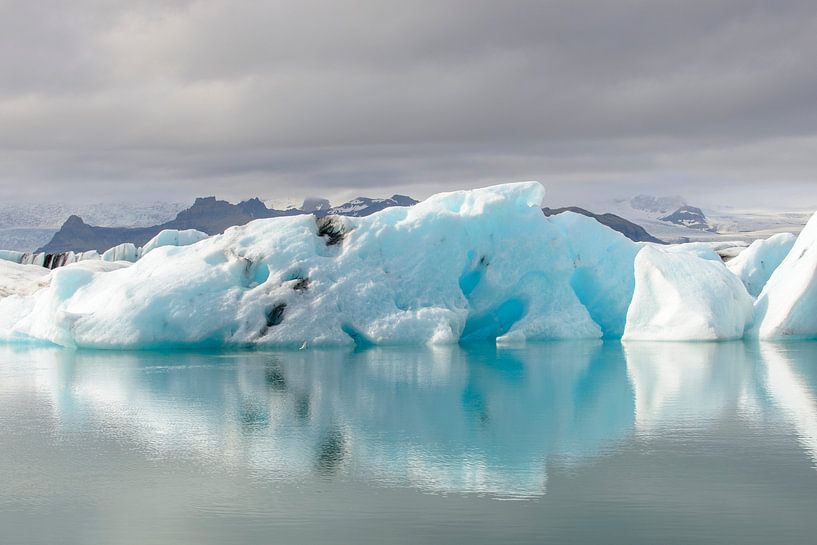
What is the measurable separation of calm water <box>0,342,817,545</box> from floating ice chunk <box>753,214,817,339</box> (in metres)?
9.29

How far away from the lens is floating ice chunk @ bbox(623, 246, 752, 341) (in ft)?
89.2

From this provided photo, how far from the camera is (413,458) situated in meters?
10.2

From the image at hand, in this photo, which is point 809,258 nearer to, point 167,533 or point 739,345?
point 739,345

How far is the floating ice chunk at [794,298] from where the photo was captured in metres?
27.0

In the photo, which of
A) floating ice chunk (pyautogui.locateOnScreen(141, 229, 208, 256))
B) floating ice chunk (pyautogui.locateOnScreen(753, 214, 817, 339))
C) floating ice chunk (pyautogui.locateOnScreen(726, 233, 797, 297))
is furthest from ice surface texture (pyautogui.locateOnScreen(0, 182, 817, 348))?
floating ice chunk (pyautogui.locateOnScreen(141, 229, 208, 256))

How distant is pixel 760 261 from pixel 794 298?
35.7 feet

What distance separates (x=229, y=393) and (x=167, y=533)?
8.58m

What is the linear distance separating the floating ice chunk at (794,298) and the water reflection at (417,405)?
3529 mm

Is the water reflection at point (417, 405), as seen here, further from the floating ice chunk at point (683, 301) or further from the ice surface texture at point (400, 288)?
the floating ice chunk at point (683, 301)

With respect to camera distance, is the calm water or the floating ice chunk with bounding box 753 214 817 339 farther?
the floating ice chunk with bounding box 753 214 817 339

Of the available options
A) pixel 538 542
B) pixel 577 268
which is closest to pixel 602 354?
pixel 577 268

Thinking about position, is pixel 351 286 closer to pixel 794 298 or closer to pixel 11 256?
pixel 794 298

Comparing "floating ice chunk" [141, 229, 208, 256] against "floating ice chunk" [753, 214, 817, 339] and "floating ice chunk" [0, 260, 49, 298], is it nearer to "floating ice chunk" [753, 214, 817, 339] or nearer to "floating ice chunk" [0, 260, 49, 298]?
"floating ice chunk" [0, 260, 49, 298]

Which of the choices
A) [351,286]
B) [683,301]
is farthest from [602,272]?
[351,286]
